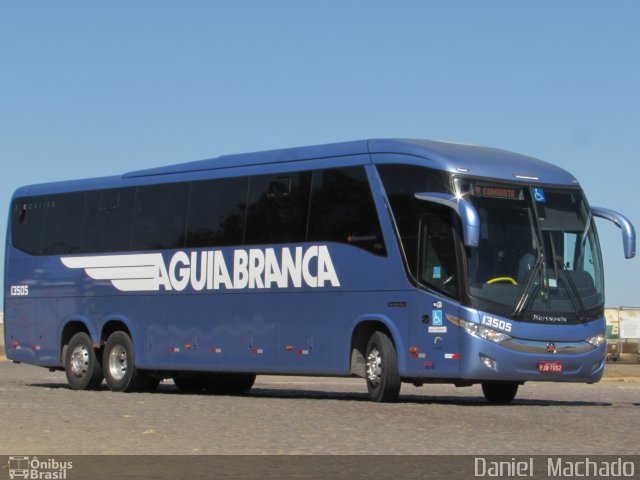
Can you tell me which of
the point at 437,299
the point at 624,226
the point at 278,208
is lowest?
the point at 437,299

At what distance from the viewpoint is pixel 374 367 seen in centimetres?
2162

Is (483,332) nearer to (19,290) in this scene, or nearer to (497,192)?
(497,192)

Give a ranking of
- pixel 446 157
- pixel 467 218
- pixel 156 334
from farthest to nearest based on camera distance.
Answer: pixel 156 334, pixel 446 157, pixel 467 218

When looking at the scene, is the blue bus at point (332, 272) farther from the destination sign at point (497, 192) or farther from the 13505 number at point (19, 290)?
the 13505 number at point (19, 290)

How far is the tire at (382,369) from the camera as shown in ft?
69.5

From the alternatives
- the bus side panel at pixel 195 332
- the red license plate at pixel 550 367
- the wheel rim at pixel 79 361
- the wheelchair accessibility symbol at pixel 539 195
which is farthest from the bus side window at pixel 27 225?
the red license plate at pixel 550 367

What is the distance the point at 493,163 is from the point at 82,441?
30.8 feet

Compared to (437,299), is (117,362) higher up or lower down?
lower down

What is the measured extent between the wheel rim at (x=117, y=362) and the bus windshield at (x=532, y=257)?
9.01 m

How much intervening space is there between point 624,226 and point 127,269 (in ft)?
31.9

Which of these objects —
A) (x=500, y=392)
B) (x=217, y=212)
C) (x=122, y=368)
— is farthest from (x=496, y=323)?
(x=122, y=368)

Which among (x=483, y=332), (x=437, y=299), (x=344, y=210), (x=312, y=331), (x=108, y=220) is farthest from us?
(x=108, y=220)

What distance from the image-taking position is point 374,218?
21.5m

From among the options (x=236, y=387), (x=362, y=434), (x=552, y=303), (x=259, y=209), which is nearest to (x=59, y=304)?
(x=236, y=387)
